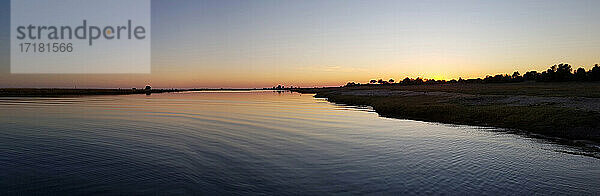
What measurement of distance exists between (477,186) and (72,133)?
100ft

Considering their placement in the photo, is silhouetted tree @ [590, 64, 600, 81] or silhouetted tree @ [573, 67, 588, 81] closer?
silhouetted tree @ [590, 64, 600, 81]

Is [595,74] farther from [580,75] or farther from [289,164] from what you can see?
[289,164]

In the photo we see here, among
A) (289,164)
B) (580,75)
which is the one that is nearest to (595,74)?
(580,75)

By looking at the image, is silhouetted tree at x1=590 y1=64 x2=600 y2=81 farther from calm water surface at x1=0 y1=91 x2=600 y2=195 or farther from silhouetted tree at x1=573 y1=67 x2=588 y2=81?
calm water surface at x1=0 y1=91 x2=600 y2=195

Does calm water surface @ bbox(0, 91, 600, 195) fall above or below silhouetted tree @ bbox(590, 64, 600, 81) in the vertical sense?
below

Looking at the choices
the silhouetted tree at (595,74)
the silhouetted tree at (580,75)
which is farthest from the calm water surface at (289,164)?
the silhouetted tree at (580,75)

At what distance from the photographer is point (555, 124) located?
2952 centimetres

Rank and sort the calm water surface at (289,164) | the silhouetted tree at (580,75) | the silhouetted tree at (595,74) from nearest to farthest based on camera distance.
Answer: the calm water surface at (289,164)
the silhouetted tree at (595,74)
the silhouetted tree at (580,75)

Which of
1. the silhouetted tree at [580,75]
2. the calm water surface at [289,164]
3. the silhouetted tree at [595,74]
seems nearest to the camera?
the calm water surface at [289,164]

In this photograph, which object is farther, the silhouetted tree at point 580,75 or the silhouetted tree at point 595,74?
the silhouetted tree at point 580,75

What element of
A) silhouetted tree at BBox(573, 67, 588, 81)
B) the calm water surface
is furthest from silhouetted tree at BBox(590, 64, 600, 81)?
the calm water surface

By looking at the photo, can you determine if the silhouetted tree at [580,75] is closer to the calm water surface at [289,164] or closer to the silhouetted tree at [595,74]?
the silhouetted tree at [595,74]

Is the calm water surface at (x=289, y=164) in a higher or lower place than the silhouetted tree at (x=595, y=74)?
lower

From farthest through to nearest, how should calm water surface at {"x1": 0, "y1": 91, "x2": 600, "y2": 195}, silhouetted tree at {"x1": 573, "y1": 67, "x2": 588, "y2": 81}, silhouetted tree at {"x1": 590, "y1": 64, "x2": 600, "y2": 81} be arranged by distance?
silhouetted tree at {"x1": 573, "y1": 67, "x2": 588, "y2": 81}
silhouetted tree at {"x1": 590, "y1": 64, "x2": 600, "y2": 81}
calm water surface at {"x1": 0, "y1": 91, "x2": 600, "y2": 195}
